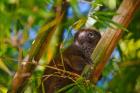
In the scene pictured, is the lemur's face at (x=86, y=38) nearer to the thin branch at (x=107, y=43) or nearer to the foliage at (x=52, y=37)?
the foliage at (x=52, y=37)

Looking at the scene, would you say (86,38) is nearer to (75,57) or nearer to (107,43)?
(75,57)

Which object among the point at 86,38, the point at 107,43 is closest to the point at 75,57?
the point at 86,38

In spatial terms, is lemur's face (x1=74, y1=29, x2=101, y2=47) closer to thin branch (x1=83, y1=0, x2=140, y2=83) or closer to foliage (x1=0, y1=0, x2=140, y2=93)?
foliage (x1=0, y1=0, x2=140, y2=93)

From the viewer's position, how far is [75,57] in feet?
6.19

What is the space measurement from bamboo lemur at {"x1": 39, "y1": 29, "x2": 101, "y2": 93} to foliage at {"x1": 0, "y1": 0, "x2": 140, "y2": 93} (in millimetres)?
53

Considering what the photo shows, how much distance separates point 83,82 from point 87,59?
0.95 ft

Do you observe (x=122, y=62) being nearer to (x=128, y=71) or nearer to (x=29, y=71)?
(x=128, y=71)

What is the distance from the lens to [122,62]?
2311 mm

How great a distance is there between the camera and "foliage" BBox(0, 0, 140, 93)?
127 centimetres

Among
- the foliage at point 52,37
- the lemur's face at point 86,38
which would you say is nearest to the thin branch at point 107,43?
the foliage at point 52,37

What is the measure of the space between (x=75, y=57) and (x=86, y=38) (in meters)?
0.17

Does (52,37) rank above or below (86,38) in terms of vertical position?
above

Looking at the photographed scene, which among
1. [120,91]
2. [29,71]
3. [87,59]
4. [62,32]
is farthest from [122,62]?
[29,71]

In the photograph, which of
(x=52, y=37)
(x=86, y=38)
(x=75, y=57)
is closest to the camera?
(x=52, y=37)
